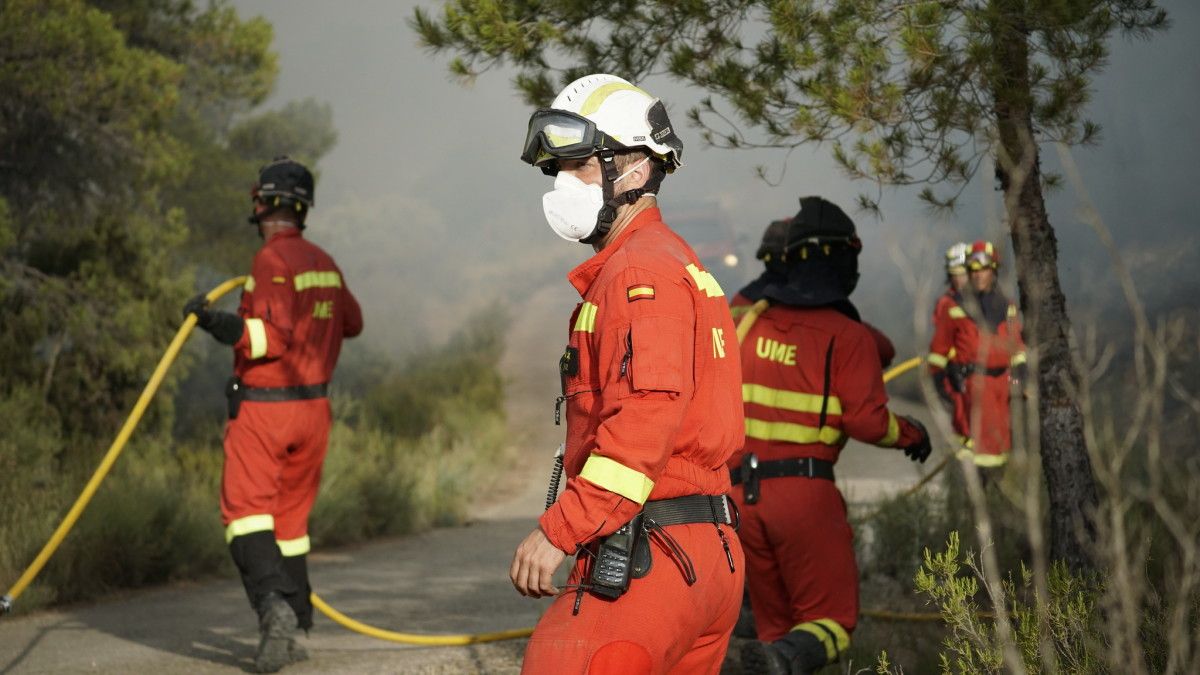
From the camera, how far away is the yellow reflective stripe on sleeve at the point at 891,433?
5094mm

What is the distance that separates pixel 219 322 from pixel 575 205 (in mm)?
3326

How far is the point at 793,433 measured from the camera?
201 inches

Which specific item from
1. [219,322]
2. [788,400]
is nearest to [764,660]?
[788,400]

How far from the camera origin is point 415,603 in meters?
8.27

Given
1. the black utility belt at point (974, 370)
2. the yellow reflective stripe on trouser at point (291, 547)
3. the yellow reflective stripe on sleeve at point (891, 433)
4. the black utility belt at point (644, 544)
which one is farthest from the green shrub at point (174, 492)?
the black utility belt at point (644, 544)

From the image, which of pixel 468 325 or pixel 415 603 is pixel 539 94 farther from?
pixel 468 325

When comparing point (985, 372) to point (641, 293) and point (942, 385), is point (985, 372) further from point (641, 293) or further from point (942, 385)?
point (641, 293)

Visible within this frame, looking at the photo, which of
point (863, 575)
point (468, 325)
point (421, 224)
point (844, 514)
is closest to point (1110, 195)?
point (863, 575)

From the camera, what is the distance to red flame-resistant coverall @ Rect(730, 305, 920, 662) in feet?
16.4

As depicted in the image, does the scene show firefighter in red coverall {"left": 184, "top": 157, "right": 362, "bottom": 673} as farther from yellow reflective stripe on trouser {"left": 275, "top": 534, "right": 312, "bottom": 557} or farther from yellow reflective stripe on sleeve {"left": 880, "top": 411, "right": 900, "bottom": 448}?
yellow reflective stripe on sleeve {"left": 880, "top": 411, "right": 900, "bottom": 448}

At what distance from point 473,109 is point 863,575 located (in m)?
39.3

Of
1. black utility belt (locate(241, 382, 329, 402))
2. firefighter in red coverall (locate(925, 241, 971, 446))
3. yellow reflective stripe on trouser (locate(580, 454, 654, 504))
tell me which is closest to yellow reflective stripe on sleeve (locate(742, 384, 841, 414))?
yellow reflective stripe on trouser (locate(580, 454, 654, 504))

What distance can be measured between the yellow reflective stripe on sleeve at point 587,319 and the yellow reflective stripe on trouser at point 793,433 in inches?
85.6

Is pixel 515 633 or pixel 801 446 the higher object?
pixel 801 446
